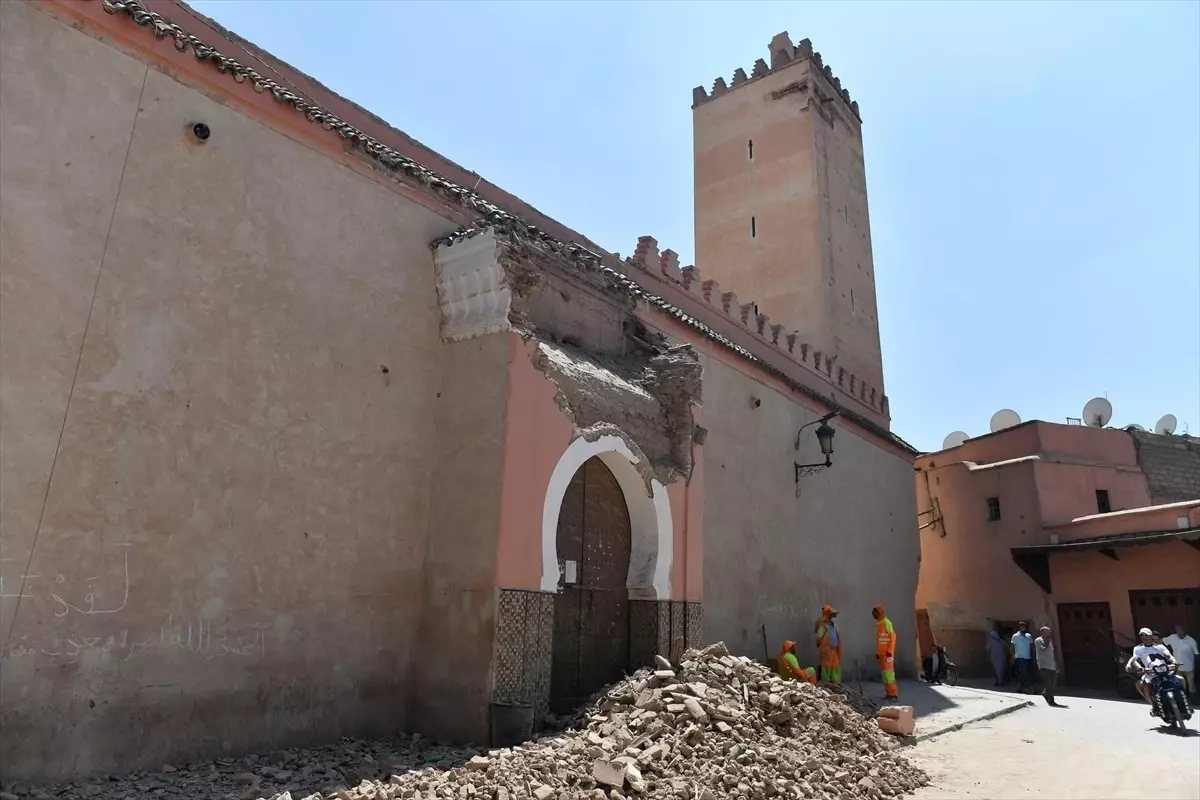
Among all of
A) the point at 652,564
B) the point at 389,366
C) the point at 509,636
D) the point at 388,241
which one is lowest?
the point at 509,636

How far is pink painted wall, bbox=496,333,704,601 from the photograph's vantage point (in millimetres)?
6582

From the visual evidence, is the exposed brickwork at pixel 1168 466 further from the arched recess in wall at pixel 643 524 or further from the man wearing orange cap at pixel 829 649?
the arched recess in wall at pixel 643 524

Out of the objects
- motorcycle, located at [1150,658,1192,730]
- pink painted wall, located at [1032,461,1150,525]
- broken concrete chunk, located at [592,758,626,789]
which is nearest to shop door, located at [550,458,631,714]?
broken concrete chunk, located at [592,758,626,789]

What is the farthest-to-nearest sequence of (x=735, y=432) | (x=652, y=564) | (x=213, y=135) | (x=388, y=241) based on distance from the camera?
(x=735, y=432), (x=652, y=564), (x=388, y=241), (x=213, y=135)

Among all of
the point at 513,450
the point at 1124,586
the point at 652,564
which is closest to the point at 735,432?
the point at 652,564

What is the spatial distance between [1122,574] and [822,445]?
7686 mm

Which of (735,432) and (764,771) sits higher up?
(735,432)

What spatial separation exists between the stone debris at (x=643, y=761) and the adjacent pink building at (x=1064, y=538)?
10701 mm

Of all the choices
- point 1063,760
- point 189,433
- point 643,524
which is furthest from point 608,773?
point 1063,760

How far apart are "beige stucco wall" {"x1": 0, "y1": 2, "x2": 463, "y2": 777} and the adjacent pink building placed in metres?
13.8

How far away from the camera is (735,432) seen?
11.7 meters

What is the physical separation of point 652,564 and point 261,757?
155 inches

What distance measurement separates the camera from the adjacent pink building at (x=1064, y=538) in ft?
48.9

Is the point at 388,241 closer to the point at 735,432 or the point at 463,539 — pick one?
the point at 463,539
